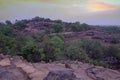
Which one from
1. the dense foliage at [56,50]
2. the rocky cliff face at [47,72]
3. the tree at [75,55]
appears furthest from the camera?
the tree at [75,55]

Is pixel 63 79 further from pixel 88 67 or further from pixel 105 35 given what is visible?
pixel 105 35

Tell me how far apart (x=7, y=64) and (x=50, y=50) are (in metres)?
15.1

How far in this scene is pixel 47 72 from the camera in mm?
17156

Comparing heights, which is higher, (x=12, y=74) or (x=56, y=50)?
(x=12, y=74)

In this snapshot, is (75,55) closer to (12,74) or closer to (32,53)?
(32,53)

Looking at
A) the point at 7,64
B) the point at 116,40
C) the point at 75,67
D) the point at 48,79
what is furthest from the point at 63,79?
the point at 116,40

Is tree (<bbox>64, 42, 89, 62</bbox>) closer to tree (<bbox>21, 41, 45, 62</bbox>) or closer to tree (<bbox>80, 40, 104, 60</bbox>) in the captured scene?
tree (<bbox>21, 41, 45, 62</bbox>)

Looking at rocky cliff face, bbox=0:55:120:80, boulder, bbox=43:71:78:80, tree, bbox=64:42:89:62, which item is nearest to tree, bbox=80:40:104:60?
tree, bbox=64:42:89:62

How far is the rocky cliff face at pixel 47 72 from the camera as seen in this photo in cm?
1344

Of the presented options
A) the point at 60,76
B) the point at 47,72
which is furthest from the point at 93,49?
the point at 60,76

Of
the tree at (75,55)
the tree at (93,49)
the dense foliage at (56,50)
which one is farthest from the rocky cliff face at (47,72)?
the tree at (93,49)

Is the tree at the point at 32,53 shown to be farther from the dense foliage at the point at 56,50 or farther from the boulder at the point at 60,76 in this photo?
the boulder at the point at 60,76

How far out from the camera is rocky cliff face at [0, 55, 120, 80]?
13.4 metres

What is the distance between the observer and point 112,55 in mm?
44031
